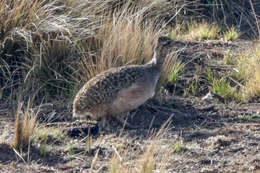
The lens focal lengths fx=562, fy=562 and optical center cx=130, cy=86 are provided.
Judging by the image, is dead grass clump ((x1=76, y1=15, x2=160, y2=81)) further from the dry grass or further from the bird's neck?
the dry grass

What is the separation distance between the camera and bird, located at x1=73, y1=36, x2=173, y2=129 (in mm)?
5590

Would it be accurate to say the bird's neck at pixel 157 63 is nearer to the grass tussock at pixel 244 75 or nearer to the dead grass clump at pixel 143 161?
the dead grass clump at pixel 143 161

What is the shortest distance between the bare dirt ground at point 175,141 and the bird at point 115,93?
0.84 feet

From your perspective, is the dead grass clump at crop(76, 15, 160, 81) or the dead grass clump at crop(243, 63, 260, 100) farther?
the dead grass clump at crop(243, 63, 260, 100)

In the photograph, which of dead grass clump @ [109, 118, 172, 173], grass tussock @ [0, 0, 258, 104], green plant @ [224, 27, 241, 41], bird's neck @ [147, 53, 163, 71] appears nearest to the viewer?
dead grass clump @ [109, 118, 172, 173]

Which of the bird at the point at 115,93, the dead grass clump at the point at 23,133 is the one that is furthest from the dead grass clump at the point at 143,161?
the dead grass clump at the point at 23,133

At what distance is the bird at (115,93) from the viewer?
5590 mm

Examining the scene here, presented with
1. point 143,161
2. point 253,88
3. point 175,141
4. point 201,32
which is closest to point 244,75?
point 253,88

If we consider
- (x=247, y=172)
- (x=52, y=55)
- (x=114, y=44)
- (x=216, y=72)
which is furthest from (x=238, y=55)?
(x=247, y=172)

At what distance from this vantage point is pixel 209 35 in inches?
356

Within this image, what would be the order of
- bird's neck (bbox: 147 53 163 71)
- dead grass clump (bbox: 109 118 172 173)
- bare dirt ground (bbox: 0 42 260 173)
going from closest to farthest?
dead grass clump (bbox: 109 118 172 173) < bare dirt ground (bbox: 0 42 260 173) < bird's neck (bbox: 147 53 163 71)

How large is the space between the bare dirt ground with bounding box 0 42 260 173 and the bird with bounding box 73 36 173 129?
0.84 feet

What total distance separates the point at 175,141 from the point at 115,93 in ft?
2.53

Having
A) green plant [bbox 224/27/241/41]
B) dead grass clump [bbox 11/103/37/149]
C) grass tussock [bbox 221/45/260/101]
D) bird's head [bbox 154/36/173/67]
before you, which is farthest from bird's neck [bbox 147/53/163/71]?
green plant [bbox 224/27/241/41]
